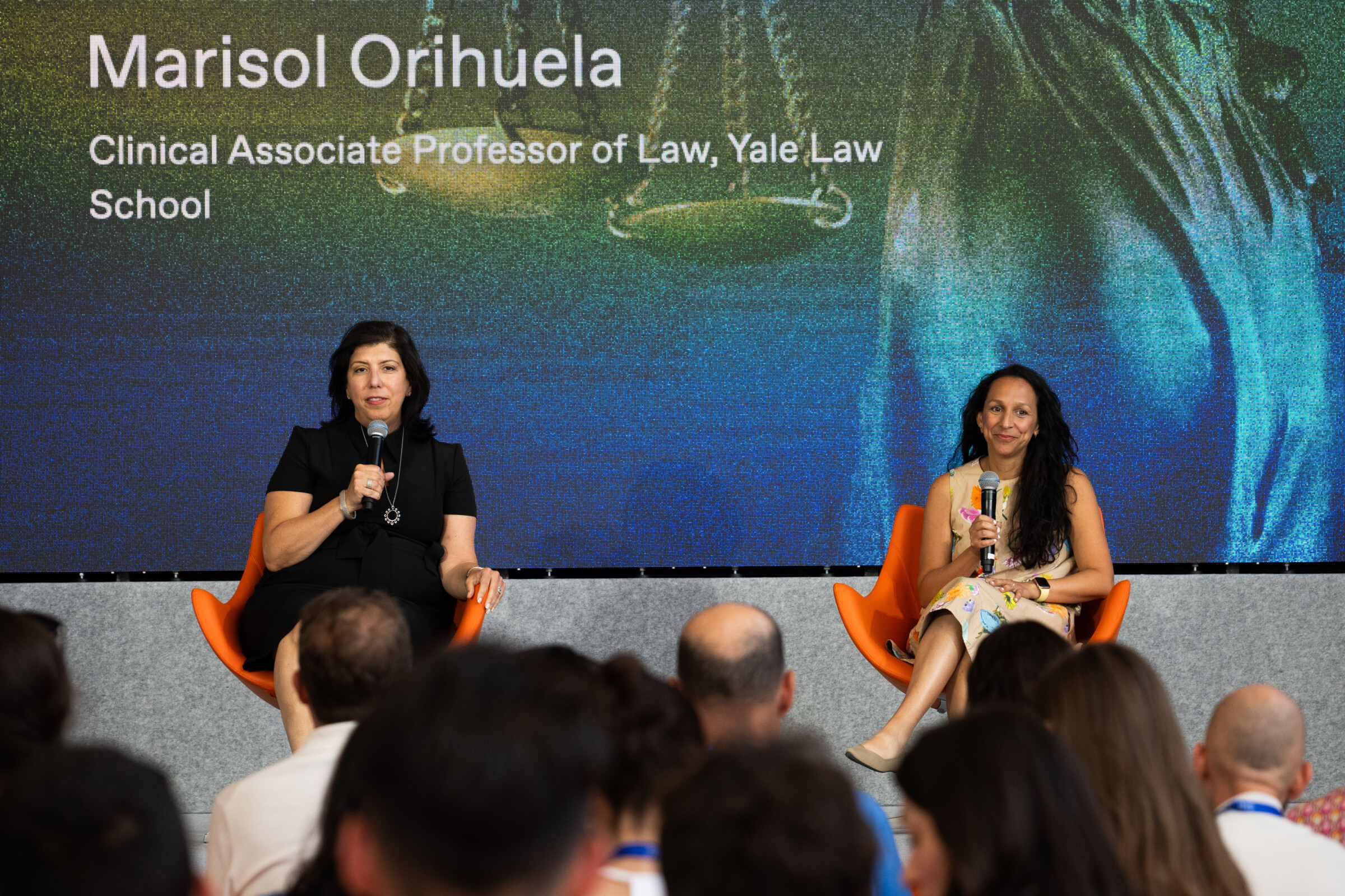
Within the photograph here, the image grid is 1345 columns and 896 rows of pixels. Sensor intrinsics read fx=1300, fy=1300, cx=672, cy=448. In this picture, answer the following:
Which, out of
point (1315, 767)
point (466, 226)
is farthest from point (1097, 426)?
point (466, 226)

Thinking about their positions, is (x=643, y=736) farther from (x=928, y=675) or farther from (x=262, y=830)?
(x=928, y=675)

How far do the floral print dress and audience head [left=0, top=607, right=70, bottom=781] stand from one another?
2.37m

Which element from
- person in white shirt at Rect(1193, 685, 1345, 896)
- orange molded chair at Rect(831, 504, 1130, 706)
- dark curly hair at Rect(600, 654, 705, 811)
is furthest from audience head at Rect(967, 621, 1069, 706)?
orange molded chair at Rect(831, 504, 1130, 706)

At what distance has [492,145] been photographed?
470 centimetres

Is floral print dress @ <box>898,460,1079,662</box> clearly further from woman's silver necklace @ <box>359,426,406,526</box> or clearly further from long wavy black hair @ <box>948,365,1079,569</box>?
woman's silver necklace @ <box>359,426,406,526</box>

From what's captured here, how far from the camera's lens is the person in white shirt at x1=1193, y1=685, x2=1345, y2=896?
1676 mm

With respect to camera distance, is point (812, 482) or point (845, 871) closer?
point (845, 871)

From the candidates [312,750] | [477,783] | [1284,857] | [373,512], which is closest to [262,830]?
[312,750]

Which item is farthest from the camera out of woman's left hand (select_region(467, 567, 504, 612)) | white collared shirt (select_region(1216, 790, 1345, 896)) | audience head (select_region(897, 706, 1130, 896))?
woman's left hand (select_region(467, 567, 504, 612))

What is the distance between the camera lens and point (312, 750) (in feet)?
5.94

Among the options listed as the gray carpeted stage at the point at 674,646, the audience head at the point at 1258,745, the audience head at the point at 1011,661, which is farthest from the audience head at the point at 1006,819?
the gray carpeted stage at the point at 674,646

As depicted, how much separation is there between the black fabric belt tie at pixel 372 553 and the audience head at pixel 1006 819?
259 cm

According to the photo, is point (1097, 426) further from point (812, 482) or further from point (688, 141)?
point (688, 141)

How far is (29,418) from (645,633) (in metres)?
2.34
